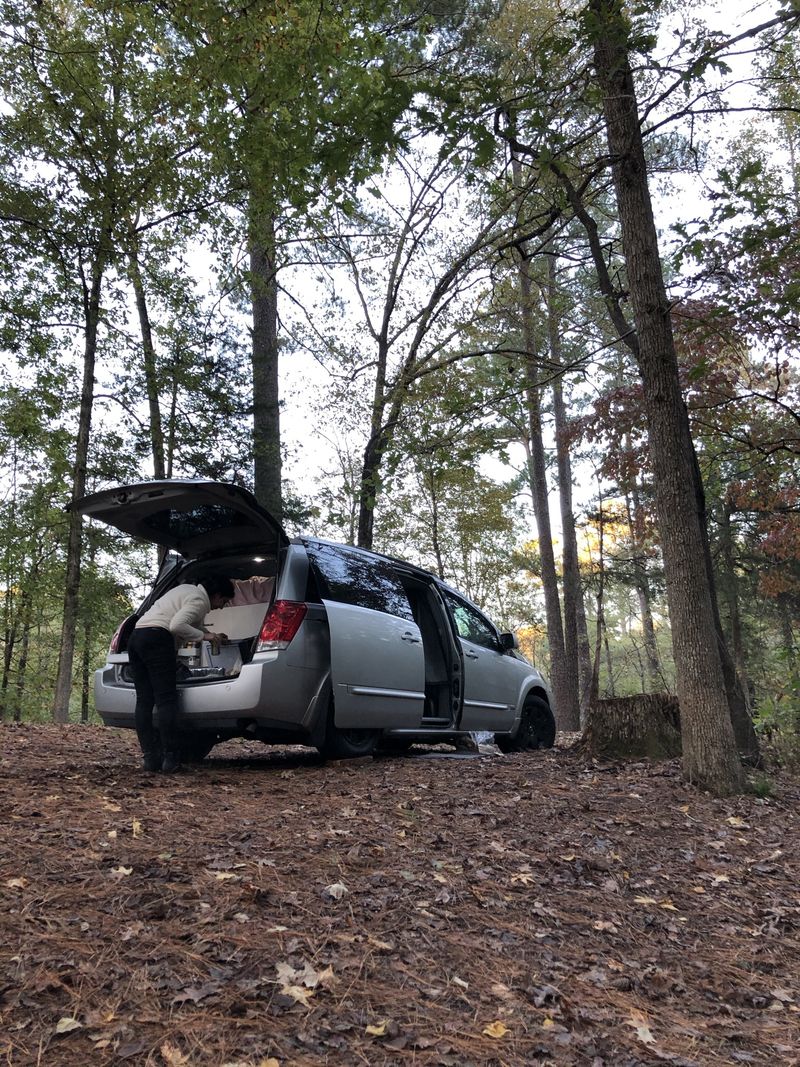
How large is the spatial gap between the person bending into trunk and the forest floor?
0.43m

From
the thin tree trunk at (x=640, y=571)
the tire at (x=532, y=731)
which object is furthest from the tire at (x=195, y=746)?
the thin tree trunk at (x=640, y=571)

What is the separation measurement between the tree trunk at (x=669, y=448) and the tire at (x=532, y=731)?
3.02 metres

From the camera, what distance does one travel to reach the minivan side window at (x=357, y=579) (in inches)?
231

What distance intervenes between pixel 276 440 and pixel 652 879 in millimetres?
10614

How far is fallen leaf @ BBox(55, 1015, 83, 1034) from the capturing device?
1855 mm

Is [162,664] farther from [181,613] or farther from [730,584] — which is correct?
[730,584]

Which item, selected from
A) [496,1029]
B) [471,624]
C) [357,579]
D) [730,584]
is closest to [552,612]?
[730,584]

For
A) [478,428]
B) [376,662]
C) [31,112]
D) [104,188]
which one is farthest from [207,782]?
[31,112]

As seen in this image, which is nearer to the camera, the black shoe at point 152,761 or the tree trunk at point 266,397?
the black shoe at point 152,761

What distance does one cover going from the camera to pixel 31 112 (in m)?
8.78

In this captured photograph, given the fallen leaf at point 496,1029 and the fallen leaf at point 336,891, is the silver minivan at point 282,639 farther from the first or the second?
the fallen leaf at point 496,1029

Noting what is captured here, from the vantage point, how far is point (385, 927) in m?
2.68

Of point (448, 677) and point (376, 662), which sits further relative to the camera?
point (448, 677)

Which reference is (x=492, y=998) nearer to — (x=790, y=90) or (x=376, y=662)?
(x=376, y=662)
